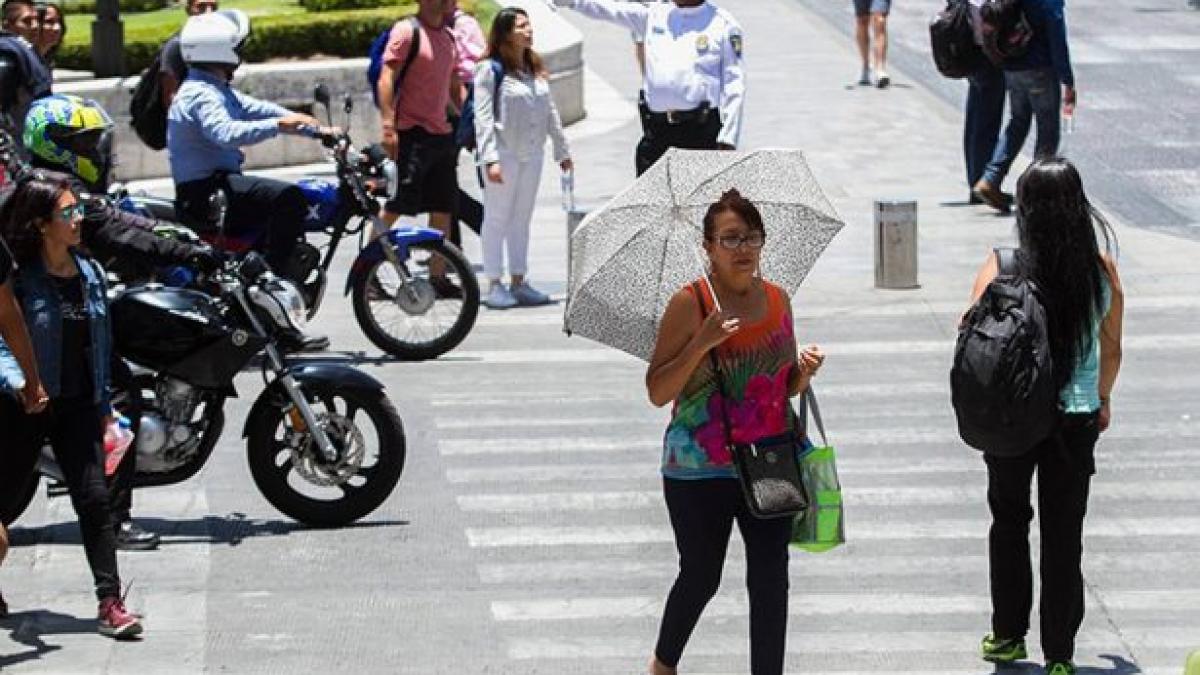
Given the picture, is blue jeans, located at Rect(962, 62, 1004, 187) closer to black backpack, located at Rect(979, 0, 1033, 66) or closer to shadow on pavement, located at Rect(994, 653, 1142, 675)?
black backpack, located at Rect(979, 0, 1033, 66)

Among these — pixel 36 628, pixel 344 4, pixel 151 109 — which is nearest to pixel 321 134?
pixel 151 109

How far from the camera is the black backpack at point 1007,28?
17.3 metres

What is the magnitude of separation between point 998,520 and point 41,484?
4631 mm

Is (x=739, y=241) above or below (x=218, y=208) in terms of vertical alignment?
above

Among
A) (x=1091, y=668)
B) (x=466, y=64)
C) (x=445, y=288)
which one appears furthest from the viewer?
(x=466, y=64)

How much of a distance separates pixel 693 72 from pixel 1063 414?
6.91 meters

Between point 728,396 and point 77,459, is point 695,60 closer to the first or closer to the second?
point 77,459

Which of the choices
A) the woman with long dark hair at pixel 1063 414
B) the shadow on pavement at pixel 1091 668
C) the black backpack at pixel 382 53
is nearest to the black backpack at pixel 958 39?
the black backpack at pixel 382 53

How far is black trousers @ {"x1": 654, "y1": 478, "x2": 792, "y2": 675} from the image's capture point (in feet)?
24.6

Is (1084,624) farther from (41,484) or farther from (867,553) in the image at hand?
(41,484)

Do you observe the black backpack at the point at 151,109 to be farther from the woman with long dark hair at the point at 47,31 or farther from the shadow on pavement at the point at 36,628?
the shadow on pavement at the point at 36,628

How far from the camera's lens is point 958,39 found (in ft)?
59.0

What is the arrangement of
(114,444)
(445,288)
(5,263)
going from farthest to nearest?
(445,288) < (114,444) < (5,263)

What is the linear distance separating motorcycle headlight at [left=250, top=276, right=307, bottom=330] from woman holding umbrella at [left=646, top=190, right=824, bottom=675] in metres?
2.87
